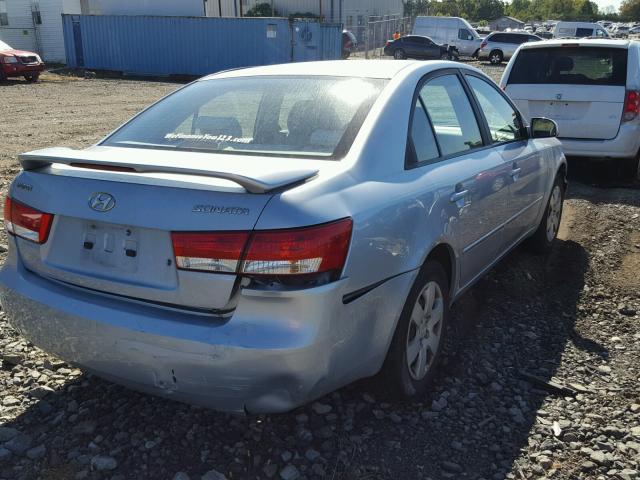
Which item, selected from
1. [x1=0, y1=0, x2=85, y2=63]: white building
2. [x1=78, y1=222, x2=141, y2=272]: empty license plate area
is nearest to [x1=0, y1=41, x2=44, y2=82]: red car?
[x1=0, y1=0, x2=85, y2=63]: white building

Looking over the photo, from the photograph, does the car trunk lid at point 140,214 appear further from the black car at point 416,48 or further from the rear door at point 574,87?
the black car at point 416,48

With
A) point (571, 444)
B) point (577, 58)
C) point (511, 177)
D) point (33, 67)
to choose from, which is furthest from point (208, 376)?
point (33, 67)

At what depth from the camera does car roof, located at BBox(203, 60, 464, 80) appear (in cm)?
347

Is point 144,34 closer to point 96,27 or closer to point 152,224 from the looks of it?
point 96,27

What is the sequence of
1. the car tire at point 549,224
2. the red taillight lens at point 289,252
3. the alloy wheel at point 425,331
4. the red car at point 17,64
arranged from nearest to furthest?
Answer: the red taillight lens at point 289,252
the alloy wheel at point 425,331
the car tire at point 549,224
the red car at point 17,64

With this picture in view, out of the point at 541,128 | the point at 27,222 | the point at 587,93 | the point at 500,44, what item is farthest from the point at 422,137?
the point at 500,44

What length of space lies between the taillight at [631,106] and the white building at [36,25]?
30506 mm

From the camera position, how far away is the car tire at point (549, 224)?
5.48 metres

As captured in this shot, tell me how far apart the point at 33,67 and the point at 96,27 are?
639 centimetres

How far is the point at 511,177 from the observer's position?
426 cm

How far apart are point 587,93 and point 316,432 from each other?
6.28m

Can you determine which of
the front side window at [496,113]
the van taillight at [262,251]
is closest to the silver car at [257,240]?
the van taillight at [262,251]

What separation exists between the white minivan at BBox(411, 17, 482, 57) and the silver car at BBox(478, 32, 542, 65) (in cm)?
242

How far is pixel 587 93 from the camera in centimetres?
774
